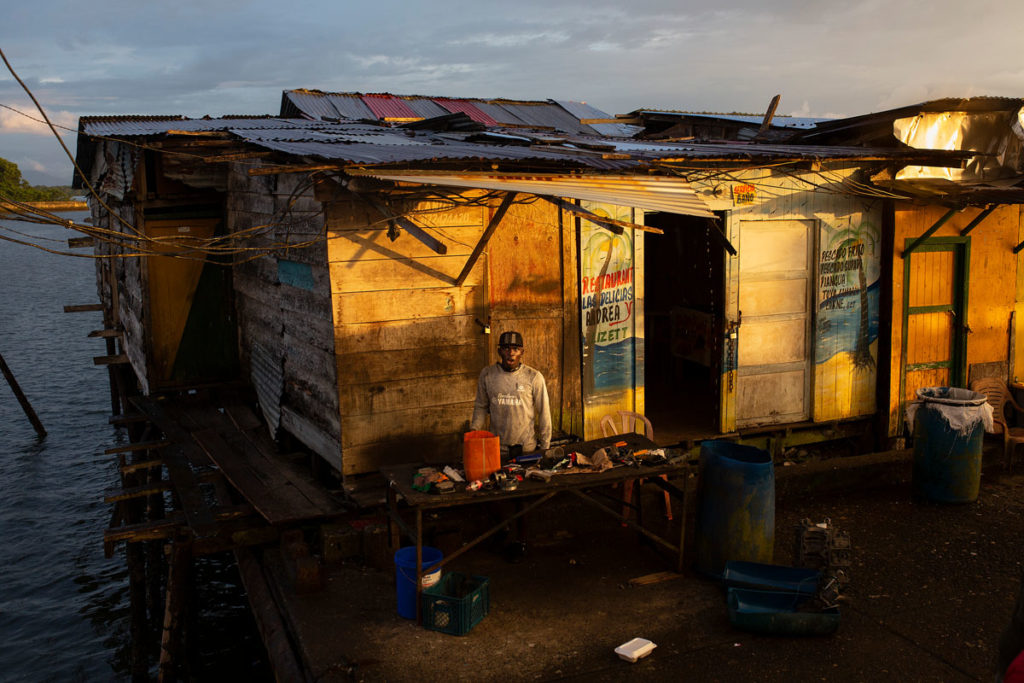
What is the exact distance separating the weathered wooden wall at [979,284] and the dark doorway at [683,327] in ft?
6.87

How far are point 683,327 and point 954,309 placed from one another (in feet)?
11.2

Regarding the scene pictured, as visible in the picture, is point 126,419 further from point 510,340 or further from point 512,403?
point 510,340

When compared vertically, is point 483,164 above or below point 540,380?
above

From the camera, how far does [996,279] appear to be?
10.5 metres

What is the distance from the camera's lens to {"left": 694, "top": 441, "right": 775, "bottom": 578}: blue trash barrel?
21.1 feet

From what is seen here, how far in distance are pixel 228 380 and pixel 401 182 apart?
6365mm

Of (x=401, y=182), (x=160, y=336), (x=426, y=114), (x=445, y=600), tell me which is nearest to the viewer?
(x=445, y=600)

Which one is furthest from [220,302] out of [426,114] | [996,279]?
[996,279]

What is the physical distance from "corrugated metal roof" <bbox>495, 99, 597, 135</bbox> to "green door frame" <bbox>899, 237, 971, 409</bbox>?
482cm

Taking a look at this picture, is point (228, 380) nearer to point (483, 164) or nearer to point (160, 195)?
point (160, 195)

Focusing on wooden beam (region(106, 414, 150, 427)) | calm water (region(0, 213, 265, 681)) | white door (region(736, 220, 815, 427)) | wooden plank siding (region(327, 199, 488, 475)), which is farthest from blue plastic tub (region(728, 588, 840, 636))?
wooden beam (region(106, 414, 150, 427))

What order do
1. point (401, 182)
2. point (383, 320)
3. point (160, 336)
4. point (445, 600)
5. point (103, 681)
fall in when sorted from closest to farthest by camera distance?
point (445, 600), point (401, 182), point (383, 320), point (103, 681), point (160, 336)

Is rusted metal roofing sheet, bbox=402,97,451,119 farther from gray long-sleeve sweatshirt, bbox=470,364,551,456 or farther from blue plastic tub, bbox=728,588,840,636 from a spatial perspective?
blue plastic tub, bbox=728,588,840,636

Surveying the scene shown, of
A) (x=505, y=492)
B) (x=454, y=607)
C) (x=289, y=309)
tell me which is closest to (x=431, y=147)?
(x=289, y=309)
